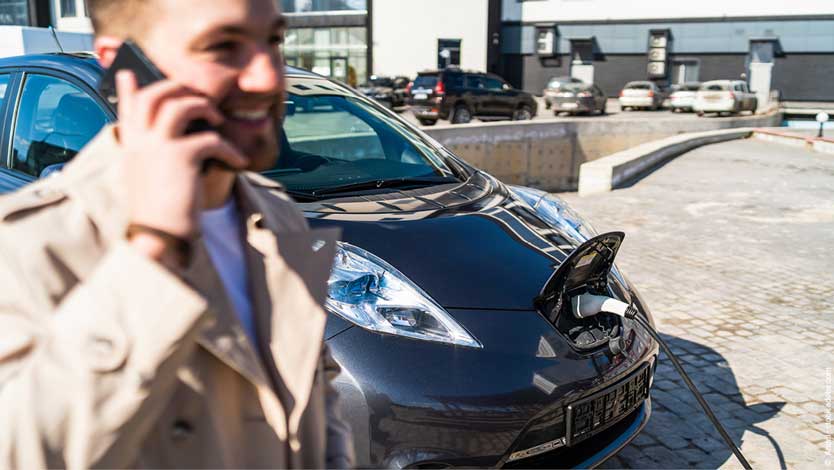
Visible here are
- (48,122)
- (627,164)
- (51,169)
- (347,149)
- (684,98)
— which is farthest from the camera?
(684,98)

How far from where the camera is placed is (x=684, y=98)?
33125 mm

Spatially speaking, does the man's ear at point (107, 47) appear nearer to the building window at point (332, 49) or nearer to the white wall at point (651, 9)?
the building window at point (332, 49)

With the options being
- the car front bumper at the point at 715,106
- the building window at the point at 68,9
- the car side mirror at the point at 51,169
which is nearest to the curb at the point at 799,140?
the car front bumper at the point at 715,106

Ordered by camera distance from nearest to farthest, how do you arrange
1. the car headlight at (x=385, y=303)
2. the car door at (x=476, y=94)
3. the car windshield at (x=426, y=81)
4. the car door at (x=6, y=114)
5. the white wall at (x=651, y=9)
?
the car headlight at (x=385, y=303)
the car door at (x=6, y=114)
the car windshield at (x=426, y=81)
the car door at (x=476, y=94)
the white wall at (x=651, y=9)

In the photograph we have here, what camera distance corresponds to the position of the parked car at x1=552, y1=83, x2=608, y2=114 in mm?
31969

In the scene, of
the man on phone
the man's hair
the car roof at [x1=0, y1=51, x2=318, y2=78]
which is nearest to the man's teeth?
the man on phone

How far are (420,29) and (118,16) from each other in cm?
4576

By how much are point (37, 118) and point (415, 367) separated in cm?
237

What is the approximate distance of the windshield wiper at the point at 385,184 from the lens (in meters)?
3.55

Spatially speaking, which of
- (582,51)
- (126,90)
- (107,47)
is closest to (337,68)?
(582,51)

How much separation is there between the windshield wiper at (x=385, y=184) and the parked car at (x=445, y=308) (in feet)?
0.04

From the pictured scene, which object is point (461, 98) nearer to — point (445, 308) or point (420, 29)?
point (420, 29)

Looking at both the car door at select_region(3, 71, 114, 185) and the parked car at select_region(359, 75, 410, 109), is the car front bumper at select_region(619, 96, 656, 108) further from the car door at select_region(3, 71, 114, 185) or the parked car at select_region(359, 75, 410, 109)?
the car door at select_region(3, 71, 114, 185)

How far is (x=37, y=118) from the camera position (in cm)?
364
